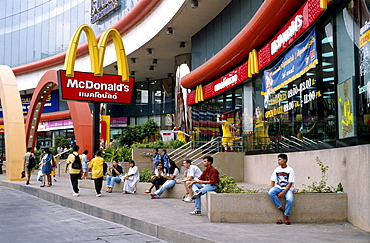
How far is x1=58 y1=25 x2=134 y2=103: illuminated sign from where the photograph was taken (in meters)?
18.8

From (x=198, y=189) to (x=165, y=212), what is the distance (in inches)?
38.5

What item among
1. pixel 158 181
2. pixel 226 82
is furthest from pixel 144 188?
pixel 226 82

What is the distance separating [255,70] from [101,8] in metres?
20.9

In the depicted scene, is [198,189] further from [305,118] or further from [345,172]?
[305,118]

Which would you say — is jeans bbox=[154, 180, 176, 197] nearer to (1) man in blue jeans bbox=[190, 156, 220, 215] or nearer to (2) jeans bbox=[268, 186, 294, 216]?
(1) man in blue jeans bbox=[190, 156, 220, 215]

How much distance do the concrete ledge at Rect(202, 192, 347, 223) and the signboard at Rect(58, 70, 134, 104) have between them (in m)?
10.8

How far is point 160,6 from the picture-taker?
1056 inches

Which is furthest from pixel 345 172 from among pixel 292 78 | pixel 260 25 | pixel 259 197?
pixel 260 25

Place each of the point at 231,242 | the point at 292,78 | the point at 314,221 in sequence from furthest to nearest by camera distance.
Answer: the point at 292,78, the point at 314,221, the point at 231,242

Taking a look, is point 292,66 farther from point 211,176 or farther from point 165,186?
point 211,176

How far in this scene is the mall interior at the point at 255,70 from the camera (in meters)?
10.1

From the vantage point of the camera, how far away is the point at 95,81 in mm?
19531

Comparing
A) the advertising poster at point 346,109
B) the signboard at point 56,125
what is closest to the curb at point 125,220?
the advertising poster at point 346,109

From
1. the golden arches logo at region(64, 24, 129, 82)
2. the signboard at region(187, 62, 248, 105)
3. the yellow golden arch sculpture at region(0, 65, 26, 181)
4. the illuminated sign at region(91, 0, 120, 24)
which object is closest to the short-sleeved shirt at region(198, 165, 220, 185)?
the golden arches logo at region(64, 24, 129, 82)
